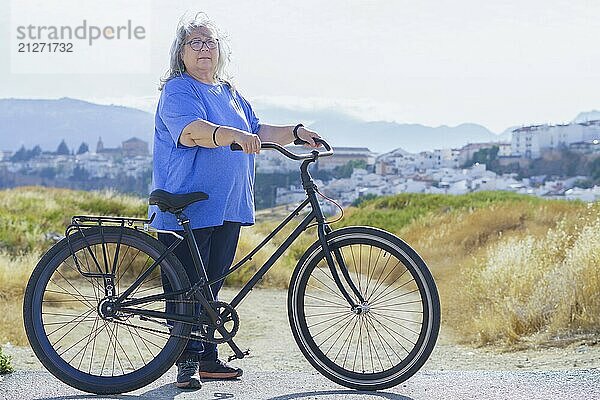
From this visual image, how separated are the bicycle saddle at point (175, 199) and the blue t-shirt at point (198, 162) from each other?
0.15 meters

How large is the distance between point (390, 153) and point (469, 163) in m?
2.71

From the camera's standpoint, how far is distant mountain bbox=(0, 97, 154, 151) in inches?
1341

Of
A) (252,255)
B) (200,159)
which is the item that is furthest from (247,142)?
(252,255)

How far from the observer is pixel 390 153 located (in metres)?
29.9

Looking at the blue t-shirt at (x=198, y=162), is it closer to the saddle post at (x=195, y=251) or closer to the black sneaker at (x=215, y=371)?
the saddle post at (x=195, y=251)

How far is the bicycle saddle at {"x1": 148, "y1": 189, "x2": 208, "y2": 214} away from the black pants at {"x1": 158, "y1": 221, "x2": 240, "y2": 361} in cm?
20

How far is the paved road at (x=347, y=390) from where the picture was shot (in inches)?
192

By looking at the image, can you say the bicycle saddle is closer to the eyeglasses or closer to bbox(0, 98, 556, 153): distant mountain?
the eyeglasses

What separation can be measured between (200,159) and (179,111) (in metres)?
0.28

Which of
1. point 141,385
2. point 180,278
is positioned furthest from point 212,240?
point 141,385

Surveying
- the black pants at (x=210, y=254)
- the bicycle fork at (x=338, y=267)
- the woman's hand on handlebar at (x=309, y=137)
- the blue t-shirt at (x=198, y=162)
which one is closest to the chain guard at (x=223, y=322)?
the black pants at (x=210, y=254)

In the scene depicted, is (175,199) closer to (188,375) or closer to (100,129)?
(188,375)

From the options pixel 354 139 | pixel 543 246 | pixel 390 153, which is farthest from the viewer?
pixel 354 139

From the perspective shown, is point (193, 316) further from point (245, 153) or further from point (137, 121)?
point (137, 121)
